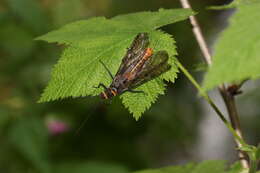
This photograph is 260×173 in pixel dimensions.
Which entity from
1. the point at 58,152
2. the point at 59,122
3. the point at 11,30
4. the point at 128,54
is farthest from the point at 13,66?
the point at 128,54

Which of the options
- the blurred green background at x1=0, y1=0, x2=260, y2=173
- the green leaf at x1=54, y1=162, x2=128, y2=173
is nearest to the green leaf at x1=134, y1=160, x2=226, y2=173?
the blurred green background at x1=0, y1=0, x2=260, y2=173

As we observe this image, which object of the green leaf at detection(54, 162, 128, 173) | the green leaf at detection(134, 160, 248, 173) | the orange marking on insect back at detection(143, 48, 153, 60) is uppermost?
the orange marking on insect back at detection(143, 48, 153, 60)

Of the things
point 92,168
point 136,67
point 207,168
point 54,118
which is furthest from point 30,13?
point 207,168

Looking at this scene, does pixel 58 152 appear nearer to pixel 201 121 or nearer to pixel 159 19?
pixel 201 121

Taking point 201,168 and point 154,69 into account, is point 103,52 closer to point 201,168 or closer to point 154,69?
point 154,69

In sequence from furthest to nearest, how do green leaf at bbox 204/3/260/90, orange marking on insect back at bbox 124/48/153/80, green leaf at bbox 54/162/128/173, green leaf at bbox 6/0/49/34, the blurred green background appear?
1. green leaf at bbox 54/162/128/173
2. green leaf at bbox 6/0/49/34
3. the blurred green background
4. orange marking on insect back at bbox 124/48/153/80
5. green leaf at bbox 204/3/260/90

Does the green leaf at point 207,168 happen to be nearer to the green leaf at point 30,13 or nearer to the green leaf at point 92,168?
the green leaf at point 92,168

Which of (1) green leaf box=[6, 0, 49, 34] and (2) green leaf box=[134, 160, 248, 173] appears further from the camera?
(1) green leaf box=[6, 0, 49, 34]

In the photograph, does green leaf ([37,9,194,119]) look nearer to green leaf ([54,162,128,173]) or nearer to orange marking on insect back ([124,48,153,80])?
orange marking on insect back ([124,48,153,80])

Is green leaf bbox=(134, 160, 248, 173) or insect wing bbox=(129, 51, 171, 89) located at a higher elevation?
insect wing bbox=(129, 51, 171, 89)
